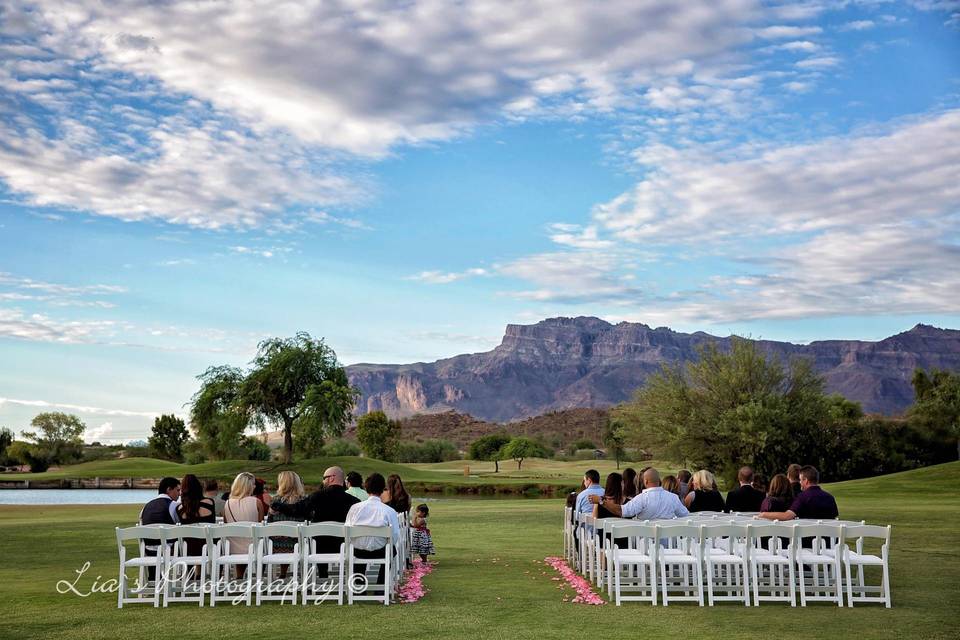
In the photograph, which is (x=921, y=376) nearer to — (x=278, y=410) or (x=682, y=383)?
(x=682, y=383)

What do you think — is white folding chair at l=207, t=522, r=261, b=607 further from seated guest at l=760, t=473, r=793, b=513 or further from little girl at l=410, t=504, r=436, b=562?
seated guest at l=760, t=473, r=793, b=513

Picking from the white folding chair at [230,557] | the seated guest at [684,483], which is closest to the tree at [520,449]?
the seated guest at [684,483]

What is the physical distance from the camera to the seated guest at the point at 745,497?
14281 mm

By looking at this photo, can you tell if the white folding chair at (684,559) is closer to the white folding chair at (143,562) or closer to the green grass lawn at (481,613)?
the green grass lawn at (481,613)

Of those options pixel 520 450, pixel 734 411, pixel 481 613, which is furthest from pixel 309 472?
pixel 520 450

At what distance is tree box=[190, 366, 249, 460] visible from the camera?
59.4 meters

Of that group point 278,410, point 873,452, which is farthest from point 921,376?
point 278,410

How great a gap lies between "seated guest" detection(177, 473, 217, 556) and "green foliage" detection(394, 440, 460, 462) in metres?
94.8

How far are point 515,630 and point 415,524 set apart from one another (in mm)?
6726

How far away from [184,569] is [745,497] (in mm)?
8512

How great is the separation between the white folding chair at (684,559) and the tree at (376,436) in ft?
273

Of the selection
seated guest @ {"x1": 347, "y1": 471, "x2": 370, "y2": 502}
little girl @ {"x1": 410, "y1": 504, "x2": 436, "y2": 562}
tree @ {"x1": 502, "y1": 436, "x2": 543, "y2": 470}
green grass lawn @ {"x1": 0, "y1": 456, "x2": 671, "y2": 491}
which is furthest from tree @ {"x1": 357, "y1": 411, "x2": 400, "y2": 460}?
seated guest @ {"x1": 347, "y1": 471, "x2": 370, "y2": 502}

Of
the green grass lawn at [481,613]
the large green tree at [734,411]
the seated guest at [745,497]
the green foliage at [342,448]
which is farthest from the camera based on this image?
the green foliage at [342,448]

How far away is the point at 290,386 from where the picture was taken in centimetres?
5950
